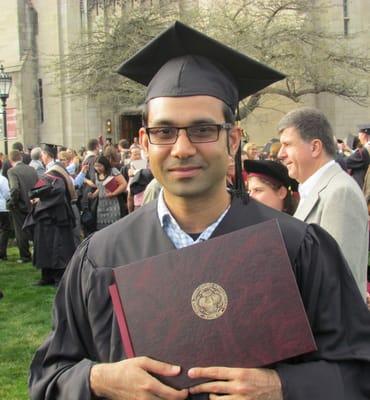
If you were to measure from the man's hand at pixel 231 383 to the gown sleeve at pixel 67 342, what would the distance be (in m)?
0.44

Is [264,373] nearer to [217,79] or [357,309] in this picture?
[357,309]

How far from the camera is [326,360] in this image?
5.75 ft

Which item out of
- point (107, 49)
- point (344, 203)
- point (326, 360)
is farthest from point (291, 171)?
point (107, 49)

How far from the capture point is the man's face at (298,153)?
3389 mm

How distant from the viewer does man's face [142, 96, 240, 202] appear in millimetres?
1844

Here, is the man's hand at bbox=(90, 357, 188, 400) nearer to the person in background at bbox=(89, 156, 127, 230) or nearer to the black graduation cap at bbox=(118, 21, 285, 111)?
the black graduation cap at bbox=(118, 21, 285, 111)

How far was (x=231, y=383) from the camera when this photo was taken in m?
1.60

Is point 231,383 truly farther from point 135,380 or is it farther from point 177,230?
point 177,230

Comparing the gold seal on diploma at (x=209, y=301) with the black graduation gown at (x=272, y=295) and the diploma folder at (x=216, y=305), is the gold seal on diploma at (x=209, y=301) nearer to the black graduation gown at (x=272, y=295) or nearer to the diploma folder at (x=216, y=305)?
the diploma folder at (x=216, y=305)

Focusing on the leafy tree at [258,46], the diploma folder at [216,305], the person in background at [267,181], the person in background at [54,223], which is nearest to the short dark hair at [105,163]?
the person in background at [54,223]

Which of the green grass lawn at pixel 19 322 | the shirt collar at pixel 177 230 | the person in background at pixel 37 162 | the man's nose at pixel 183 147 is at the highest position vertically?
the man's nose at pixel 183 147

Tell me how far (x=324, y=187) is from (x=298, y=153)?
291 mm

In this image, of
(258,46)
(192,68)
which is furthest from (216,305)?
(258,46)

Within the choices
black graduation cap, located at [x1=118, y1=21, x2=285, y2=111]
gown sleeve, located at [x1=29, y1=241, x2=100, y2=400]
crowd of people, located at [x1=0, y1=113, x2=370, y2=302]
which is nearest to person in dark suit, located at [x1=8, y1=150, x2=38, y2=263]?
crowd of people, located at [x1=0, y1=113, x2=370, y2=302]
